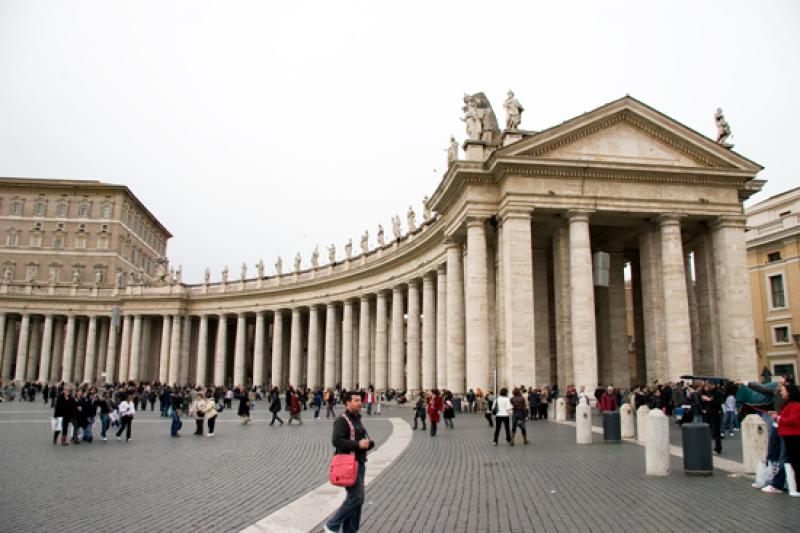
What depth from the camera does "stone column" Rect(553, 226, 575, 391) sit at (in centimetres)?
3412

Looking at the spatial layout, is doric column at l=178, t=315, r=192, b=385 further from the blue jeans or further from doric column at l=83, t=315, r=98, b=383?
the blue jeans

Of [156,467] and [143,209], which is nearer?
[156,467]

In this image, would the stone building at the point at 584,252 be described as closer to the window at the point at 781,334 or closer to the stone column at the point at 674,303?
the stone column at the point at 674,303

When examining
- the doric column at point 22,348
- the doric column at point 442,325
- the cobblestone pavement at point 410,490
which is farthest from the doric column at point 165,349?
the cobblestone pavement at point 410,490

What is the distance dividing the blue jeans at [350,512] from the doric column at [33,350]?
85335 millimetres

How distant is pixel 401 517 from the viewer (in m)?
10.1

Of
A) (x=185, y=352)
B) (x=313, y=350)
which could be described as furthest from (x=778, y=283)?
(x=185, y=352)

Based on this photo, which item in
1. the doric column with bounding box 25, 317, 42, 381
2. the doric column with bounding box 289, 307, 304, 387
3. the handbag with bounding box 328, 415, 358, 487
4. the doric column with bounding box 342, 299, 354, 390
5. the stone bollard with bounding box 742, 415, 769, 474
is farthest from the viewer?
the doric column with bounding box 25, 317, 42, 381

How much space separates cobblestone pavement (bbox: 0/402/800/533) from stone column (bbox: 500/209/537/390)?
11.3 meters

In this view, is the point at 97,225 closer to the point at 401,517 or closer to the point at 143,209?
the point at 143,209

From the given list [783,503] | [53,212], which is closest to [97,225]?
[53,212]

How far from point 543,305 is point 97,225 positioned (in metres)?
77.2

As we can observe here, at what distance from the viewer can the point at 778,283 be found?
48.4 m

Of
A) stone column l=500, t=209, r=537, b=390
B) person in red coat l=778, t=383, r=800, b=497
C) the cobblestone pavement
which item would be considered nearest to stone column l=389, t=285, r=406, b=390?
stone column l=500, t=209, r=537, b=390
